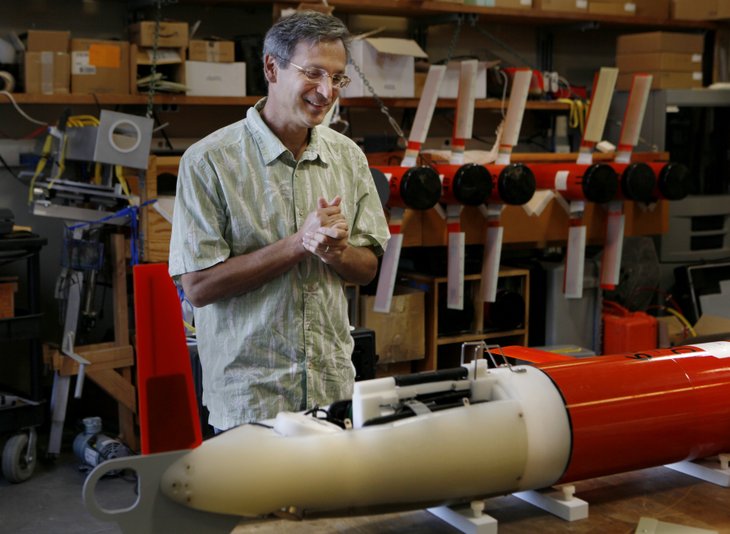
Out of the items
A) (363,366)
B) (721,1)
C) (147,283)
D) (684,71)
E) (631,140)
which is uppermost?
(721,1)

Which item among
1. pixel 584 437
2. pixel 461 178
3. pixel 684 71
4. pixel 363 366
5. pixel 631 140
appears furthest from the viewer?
pixel 684 71

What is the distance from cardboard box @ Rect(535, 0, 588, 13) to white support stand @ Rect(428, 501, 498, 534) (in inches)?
140

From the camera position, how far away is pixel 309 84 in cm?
175

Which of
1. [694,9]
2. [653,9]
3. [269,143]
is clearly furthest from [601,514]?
[694,9]

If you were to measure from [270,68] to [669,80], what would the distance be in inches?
138

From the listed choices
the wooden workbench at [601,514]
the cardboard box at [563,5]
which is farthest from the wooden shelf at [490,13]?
the wooden workbench at [601,514]

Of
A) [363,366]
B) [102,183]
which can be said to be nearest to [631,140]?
[363,366]

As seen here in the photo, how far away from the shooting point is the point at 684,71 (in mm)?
4898

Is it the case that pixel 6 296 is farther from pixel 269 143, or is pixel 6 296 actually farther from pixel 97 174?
pixel 269 143

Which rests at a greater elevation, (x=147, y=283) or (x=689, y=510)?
(x=147, y=283)

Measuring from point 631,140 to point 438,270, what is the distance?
0.92m

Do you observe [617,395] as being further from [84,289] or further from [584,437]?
[84,289]

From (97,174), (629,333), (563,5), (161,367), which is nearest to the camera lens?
(161,367)

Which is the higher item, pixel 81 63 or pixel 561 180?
pixel 81 63
